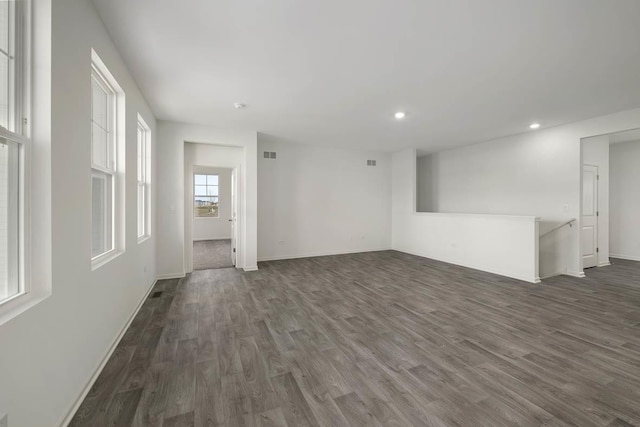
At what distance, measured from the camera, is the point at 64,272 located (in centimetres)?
162

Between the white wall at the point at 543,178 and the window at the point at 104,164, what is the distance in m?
6.91

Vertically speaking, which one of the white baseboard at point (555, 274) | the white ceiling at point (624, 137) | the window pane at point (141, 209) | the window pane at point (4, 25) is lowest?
the white baseboard at point (555, 274)

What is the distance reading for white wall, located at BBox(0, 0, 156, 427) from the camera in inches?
49.8

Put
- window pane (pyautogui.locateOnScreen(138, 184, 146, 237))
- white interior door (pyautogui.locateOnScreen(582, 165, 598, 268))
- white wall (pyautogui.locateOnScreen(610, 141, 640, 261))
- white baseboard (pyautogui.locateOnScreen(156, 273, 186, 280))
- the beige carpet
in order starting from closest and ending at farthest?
1. window pane (pyautogui.locateOnScreen(138, 184, 146, 237))
2. white baseboard (pyautogui.locateOnScreen(156, 273, 186, 280))
3. white interior door (pyautogui.locateOnScreen(582, 165, 598, 268))
4. the beige carpet
5. white wall (pyautogui.locateOnScreen(610, 141, 640, 261))

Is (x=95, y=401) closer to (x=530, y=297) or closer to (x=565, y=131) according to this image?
(x=530, y=297)

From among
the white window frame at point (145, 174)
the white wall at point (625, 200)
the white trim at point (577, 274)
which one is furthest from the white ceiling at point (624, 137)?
the white window frame at point (145, 174)

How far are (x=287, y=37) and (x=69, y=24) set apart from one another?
152 centimetres

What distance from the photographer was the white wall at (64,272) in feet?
4.15

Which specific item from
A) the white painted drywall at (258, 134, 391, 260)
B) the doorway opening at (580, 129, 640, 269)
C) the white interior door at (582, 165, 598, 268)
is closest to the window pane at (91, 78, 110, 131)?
the white painted drywall at (258, 134, 391, 260)

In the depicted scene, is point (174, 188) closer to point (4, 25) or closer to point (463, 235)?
point (4, 25)

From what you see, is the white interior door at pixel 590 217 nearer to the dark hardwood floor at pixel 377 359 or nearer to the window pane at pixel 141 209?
the dark hardwood floor at pixel 377 359

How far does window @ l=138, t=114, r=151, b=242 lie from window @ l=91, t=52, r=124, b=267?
115 cm

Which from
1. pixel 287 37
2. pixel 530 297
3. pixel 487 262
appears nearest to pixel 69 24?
pixel 287 37

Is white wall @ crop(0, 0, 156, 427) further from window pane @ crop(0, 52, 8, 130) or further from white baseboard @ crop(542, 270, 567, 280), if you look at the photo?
white baseboard @ crop(542, 270, 567, 280)
